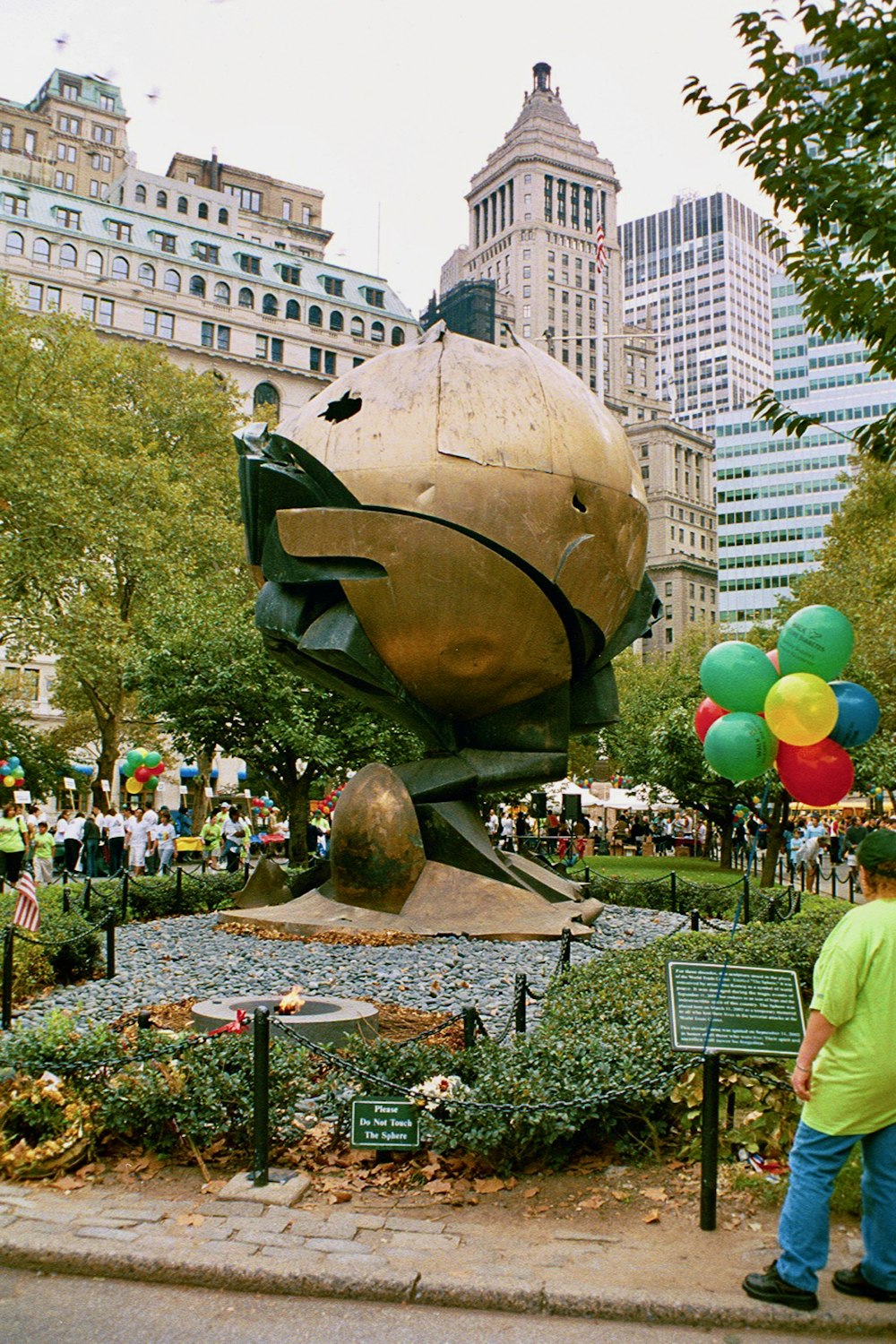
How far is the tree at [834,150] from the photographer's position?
8281mm

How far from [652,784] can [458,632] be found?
21260mm

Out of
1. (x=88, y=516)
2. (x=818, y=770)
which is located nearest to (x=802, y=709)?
(x=818, y=770)

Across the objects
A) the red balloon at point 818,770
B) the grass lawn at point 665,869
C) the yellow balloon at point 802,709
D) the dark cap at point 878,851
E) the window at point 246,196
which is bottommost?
the grass lawn at point 665,869

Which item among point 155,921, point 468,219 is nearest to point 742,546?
point 468,219

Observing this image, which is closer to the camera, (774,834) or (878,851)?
(878,851)

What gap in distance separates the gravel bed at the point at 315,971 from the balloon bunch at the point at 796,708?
268 centimetres

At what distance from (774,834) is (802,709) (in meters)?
21.7

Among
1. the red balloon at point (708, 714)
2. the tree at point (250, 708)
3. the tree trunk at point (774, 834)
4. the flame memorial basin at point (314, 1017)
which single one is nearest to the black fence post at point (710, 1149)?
the flame memorial basin at point (314, 1017)

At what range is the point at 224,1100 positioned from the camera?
591 cm

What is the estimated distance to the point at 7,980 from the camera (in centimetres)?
888

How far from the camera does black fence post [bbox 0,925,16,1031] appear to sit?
8828mm

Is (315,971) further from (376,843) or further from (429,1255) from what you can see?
(429,1255)

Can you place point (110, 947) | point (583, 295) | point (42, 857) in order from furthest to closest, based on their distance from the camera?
1. point (583, 295)
2. point (42, 857)
3. point (110, 947)

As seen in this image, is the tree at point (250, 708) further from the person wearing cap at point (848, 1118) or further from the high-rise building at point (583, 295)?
the high-rise building at point (583, 295)
